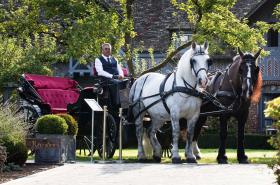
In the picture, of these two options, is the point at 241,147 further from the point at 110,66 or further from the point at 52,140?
→ the point at 52,140

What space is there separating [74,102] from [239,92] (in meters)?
4.28

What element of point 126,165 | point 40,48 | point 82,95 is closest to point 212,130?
point 40,48

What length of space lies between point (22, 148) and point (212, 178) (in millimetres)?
4565

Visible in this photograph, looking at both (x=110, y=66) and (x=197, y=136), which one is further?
(x=197, y=136)

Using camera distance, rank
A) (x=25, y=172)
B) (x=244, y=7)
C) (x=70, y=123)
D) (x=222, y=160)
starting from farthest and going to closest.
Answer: (x=244, y=7) → (x=70, y=123) → (x=222, y=160) → (x=25, y=172)

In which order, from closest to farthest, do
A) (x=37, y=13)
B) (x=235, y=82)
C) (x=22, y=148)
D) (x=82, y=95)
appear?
(x=22, y=148), (x=235, y=82), (x=82, y=95), (x=37, y=13)

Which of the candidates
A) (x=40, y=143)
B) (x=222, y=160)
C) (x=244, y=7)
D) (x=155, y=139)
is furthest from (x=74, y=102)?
(x=244, y=7)

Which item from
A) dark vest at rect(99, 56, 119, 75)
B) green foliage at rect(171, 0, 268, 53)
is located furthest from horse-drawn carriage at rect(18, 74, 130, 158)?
green foliage at rect(171, 0, 268, 53)

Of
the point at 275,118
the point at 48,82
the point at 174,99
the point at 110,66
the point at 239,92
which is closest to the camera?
the point at 275,118

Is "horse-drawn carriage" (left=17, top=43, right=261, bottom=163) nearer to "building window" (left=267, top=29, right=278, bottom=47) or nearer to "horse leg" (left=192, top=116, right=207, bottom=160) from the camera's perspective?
"horse leg" (left=192, top=116, right=207, bottom=160)

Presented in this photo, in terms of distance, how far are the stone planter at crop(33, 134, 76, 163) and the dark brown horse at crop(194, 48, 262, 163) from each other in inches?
128

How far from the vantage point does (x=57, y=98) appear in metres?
22.6

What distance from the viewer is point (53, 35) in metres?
34.5

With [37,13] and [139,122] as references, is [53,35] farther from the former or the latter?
[139,122]
